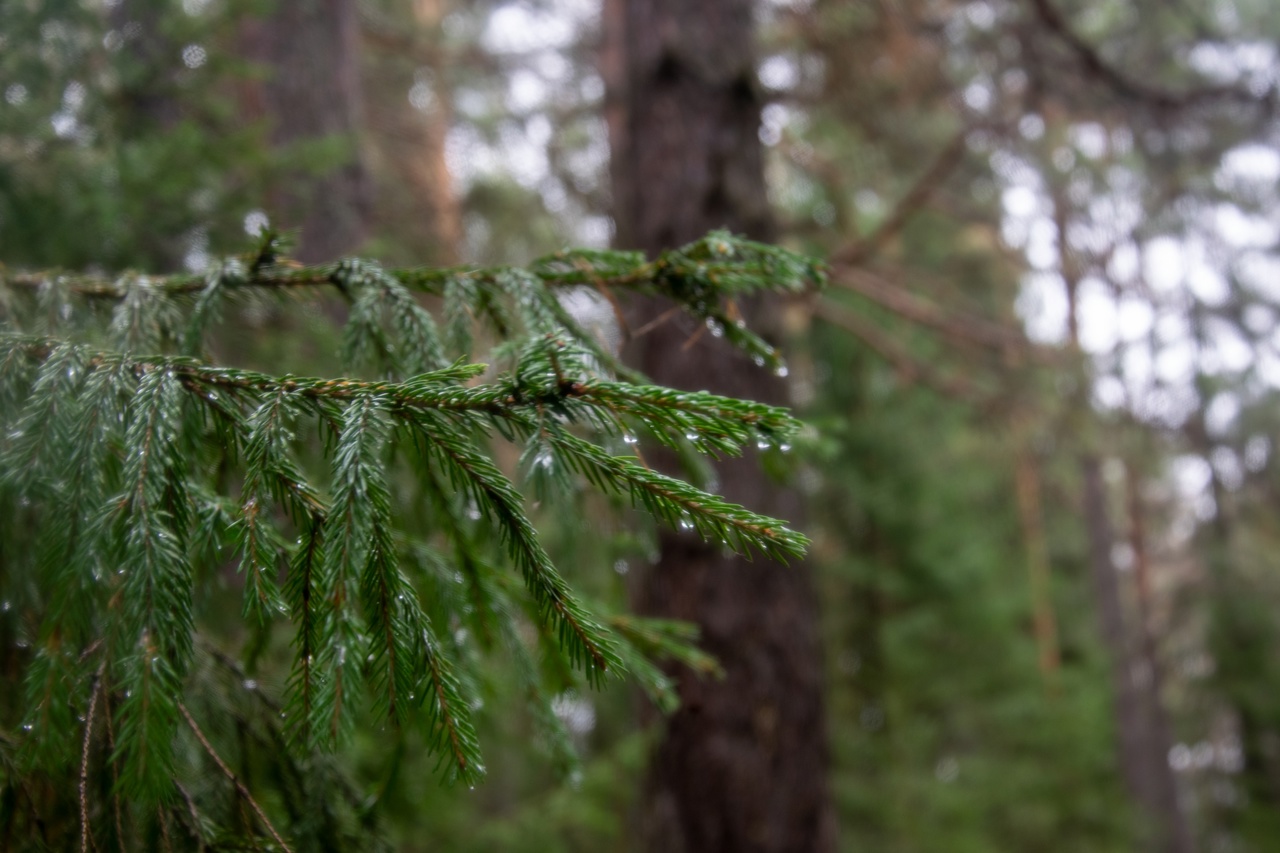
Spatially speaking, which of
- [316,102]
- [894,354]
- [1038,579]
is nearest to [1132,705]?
[1038,579]

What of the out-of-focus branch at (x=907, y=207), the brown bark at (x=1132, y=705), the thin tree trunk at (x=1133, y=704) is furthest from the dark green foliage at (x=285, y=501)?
the brown bark at (x=1132, y=705)

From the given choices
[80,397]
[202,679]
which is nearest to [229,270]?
[80,397]

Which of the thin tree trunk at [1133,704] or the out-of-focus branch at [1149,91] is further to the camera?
the thin tree trunk at [1133,704]

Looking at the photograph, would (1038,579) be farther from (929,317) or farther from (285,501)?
(285,501)

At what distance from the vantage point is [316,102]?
5.50 m

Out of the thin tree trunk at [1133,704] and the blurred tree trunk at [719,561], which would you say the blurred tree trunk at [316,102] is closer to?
the blurred tree trunk at [719,561]

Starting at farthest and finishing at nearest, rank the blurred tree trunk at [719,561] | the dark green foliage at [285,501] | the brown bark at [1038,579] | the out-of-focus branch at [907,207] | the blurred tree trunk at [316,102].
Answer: the brown bark at [1038,579] → the out-of-focus branch at [907,207] → the blurred tree trunk at [316,102] → the blurred tree trunk at [719,561] → the dark green foliage at [285,501]

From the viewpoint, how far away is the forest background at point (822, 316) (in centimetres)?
344

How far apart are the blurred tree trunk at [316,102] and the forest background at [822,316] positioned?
2 centimetres

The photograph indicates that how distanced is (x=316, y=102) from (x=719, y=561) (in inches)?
141

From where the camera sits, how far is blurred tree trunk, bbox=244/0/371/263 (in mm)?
5180

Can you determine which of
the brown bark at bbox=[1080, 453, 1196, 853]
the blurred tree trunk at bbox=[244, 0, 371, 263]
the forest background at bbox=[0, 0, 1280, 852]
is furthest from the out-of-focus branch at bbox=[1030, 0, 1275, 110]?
the brown bark at bbox=[1080, 453, 1196, 853]

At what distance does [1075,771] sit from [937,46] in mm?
8542

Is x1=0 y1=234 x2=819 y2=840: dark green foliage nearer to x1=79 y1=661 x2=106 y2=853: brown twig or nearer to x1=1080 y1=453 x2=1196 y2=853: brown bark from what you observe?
x1=79 y1=661 x2=106 y2=853: brown twig
